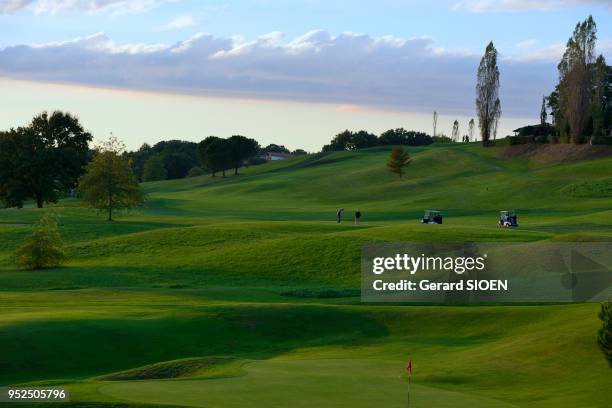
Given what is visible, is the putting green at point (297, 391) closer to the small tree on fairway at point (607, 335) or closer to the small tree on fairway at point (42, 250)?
the small tree on fairway at point (607, 335)

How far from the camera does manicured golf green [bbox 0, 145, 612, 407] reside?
30.3 m

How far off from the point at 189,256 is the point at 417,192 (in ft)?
218

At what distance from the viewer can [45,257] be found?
72.2 metres

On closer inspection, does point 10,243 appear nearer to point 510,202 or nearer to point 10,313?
point 10,313

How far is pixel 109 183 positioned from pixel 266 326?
5448 centimetres

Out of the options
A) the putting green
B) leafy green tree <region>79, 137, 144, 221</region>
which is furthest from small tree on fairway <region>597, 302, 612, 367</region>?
leafy green tree <region>79, 137, 144, 221</region>

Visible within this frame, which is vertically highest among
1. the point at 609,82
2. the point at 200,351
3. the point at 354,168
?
the point at 609,82

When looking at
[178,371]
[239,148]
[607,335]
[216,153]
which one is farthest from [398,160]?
[607,335]

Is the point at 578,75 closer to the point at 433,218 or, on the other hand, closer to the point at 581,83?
the point at 581,83

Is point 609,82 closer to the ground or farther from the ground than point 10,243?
farther from the ground

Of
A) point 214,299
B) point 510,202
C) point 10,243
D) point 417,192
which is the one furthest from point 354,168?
point 214,299

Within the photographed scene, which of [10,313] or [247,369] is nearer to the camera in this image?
[247,369]

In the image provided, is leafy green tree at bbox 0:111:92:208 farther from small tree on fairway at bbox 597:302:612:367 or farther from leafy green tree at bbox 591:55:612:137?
small tree on fairway at bbox 597:302:612:367

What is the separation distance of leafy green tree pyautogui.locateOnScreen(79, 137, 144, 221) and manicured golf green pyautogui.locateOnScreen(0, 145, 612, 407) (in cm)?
288
